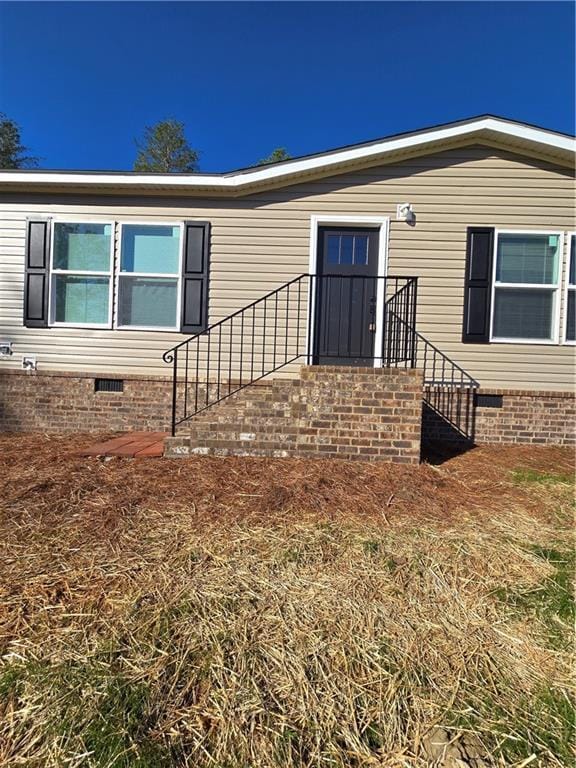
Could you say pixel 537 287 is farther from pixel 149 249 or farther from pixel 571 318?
pixel 149 249

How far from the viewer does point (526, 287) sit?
5336 mm

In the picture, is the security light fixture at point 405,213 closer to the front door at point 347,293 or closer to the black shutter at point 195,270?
the front door at point 347,293

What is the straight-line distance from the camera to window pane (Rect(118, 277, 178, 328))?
225 inches

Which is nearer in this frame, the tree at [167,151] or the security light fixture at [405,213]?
the security light fixture at [405,213]

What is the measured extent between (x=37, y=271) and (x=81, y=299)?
712 mm

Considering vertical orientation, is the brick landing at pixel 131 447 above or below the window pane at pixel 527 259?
below

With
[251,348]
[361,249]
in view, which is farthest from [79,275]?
[361,249]

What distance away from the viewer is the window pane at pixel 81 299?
5.76 metres

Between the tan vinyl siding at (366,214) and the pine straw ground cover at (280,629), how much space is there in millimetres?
2804

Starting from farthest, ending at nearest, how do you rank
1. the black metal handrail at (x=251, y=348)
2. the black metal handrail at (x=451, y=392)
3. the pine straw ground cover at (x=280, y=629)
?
the black metal handrail at (x=251, y=348), the black metal handrail at (x=451, y=392), the pine straw ground cover at (x=280, y=629)

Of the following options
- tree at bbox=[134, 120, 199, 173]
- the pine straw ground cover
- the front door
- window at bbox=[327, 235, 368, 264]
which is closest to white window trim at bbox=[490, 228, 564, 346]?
the front door

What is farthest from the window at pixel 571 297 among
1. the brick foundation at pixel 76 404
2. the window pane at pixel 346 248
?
the brick foundation at pixel 76 404

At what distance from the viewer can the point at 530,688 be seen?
4.87 ft

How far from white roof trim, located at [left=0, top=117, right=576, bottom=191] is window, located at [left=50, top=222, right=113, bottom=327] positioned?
0.62 metres
